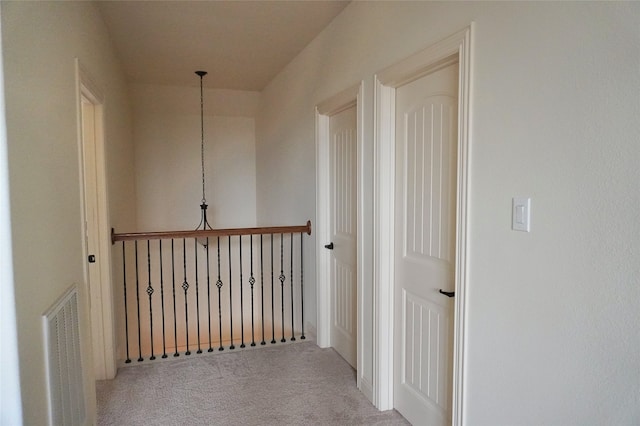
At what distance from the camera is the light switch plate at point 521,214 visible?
1416 millimetres

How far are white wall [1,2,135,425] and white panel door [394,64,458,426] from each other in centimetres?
169

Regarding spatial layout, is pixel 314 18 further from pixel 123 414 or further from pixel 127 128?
pixel 123 414

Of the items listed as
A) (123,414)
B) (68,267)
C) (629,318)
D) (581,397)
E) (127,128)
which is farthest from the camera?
(127,128)

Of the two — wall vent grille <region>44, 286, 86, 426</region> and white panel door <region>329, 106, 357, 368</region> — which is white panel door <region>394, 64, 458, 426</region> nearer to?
white panel door <region>329, 106, 357, 368</region>

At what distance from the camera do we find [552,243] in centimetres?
133

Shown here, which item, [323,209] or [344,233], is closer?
[344,233]

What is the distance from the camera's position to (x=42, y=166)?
1.58 meters

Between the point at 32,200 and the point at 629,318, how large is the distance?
6.30 feet

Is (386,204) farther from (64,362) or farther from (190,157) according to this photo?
(190,157)

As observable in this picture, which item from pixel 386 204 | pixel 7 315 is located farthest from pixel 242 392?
pixel 7 315

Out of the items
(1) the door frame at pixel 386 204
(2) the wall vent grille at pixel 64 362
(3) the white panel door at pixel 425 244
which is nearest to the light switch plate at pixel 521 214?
(3) the white panel door at pixel 425 244

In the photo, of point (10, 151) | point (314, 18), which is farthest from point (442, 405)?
point (314, 18)

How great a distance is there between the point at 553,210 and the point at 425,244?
84 cm

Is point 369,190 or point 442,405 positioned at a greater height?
point 369,190
